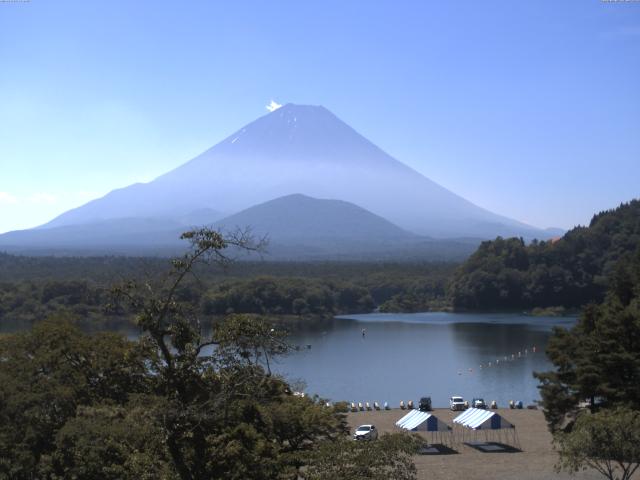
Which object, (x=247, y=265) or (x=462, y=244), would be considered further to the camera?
(x=462, y=244)

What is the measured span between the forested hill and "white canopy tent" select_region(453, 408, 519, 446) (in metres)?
36.2

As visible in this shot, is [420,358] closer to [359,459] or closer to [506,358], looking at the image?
[506,358]

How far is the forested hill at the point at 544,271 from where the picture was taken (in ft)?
170

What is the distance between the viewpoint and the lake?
965 inches

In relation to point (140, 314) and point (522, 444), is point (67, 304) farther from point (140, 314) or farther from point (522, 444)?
point (140, 314)

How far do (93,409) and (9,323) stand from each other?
34.8 metres

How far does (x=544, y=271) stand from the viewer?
52.2 metres

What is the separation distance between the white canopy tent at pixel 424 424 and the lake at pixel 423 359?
143 inches

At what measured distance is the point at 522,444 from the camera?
15.4 metres

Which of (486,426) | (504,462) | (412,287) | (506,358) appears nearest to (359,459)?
(504,462)

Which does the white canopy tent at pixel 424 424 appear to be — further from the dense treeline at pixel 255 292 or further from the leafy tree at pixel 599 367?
the dense treeline at pixel 255 292

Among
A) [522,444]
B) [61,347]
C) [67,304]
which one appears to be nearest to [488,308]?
[67,304]

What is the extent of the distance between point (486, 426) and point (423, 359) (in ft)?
53.6

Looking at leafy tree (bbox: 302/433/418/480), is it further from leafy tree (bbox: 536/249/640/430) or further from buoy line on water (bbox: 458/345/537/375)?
buoy line on water (bbox: 458/345/537/375)
